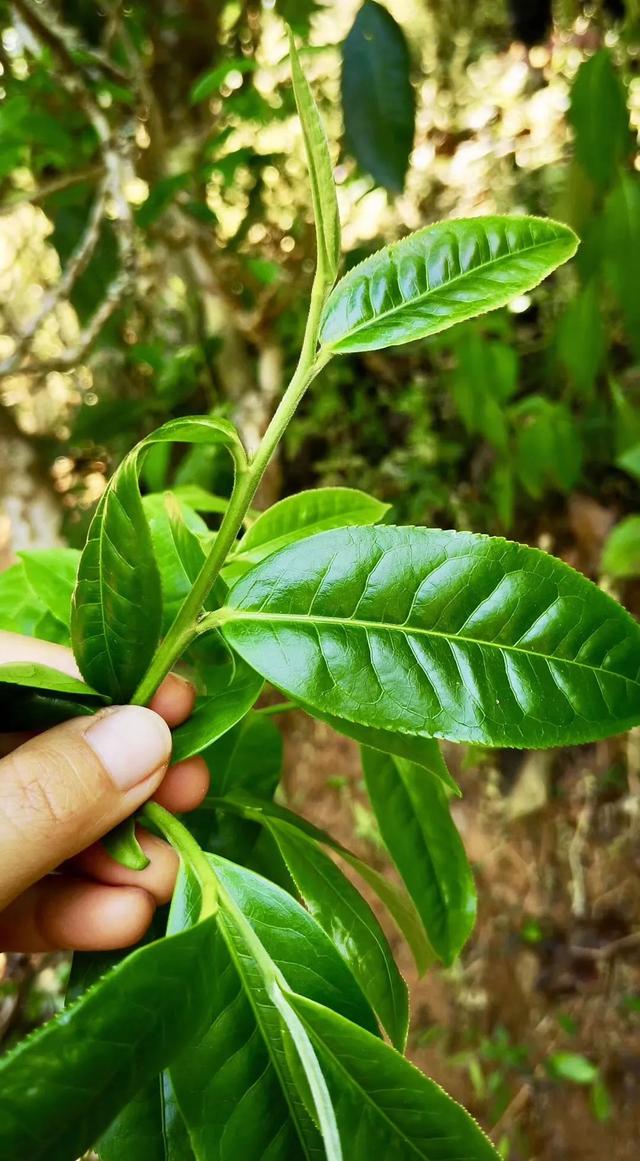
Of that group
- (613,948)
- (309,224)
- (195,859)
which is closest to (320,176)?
(195,859)

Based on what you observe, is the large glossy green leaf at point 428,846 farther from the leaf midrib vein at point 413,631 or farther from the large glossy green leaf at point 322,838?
the leaf midrib vein at point 413,631

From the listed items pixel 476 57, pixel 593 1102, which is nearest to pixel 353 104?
pixel 476 57

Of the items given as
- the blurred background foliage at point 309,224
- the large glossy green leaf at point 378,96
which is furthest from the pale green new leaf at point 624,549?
the large glossy green leaf at point 378,96

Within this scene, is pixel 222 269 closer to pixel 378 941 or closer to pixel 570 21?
pixel 570 21

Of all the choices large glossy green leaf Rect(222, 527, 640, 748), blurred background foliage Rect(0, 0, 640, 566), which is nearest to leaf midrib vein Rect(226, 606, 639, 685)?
large glossy green leaf Rect(222, 527, 640, 748)

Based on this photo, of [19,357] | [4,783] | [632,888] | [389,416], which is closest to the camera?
[4,783]

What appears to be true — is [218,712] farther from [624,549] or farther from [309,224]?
[309,224]

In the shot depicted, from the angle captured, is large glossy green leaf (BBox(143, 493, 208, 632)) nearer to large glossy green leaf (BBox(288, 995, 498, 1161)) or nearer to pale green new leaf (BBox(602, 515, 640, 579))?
large glossy green leaf (BBox(288, 995, 498, 1161))
